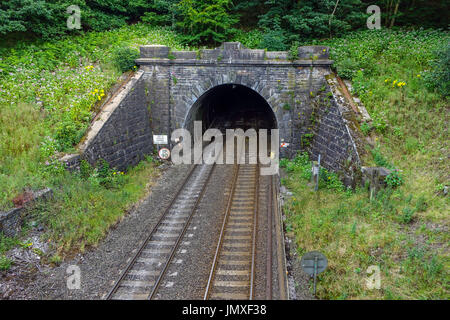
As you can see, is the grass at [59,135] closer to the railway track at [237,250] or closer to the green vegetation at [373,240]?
the railway track at [237,250]

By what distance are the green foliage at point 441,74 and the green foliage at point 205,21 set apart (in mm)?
11599

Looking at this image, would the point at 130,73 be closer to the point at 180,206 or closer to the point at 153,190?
the point at 153,190

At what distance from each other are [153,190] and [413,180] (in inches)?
379

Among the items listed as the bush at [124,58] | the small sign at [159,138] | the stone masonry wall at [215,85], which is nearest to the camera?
the stone masonry wall at [215,85]

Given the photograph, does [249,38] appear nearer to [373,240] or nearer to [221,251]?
[221,251]

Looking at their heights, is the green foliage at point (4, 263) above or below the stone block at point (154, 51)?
below

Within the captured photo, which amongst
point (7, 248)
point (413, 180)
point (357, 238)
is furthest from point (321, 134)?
point (7, 248)

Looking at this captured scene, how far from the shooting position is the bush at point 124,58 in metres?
15.5

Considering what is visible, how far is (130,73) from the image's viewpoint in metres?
15.6

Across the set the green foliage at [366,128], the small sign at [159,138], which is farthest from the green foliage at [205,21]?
the green foliage at [366,128]

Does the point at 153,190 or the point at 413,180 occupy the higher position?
the point at 413,180

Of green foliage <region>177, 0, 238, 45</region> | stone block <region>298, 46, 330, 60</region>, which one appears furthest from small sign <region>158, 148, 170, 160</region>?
stone block <region>298, 46, 330, 60</region>

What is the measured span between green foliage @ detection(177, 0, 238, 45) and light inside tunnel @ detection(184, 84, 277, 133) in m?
3.38

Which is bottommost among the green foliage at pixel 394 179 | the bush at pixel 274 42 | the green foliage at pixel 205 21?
the green foliage at pixel 394 179
